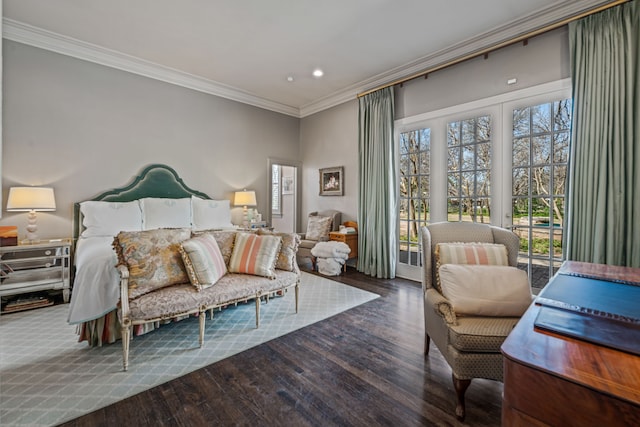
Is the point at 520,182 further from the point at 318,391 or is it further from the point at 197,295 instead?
the point at 197,295

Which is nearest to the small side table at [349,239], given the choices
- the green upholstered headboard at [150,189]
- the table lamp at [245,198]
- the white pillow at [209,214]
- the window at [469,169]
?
the table lamp at [245,198]

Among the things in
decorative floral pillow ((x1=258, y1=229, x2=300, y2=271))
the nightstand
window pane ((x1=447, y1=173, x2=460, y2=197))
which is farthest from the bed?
window pane ((x1=447, y1=173, x2=460, y2=197))

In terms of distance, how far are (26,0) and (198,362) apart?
3.76 metres

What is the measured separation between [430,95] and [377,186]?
1.43m

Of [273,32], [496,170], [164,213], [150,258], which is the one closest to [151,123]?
[164,213]

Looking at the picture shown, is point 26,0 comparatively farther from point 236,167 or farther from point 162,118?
point 236,167

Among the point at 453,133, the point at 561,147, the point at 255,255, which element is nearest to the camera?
the point at 255,255

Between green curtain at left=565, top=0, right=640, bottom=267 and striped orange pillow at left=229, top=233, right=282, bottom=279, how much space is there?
2823mm

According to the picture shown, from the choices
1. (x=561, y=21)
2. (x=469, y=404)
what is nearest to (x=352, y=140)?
(x=561, y=21)

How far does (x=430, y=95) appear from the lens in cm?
396

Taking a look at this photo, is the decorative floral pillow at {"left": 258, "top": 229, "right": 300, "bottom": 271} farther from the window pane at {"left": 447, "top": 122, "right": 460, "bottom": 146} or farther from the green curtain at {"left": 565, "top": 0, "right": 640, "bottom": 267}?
the green curtain at {"left": 565, "top": 0, "right": 640, "bottom": 267}

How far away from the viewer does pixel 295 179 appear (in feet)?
19.7

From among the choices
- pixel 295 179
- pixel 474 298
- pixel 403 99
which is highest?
pixel 403 99

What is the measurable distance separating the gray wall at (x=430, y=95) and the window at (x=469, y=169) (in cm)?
37
